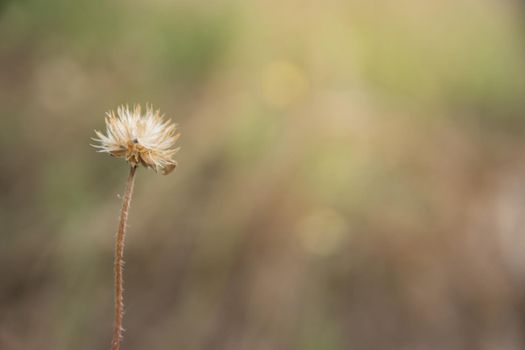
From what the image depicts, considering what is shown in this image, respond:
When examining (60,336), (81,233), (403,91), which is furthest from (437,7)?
(60,336)

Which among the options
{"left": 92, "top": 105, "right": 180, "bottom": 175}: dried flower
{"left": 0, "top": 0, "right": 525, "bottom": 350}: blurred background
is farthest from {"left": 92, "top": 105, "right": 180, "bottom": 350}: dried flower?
{"left": 0, "top": 0, "right": 525, "bottom": 350}: blurred background

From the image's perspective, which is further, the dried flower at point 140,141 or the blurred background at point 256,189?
the blurred background at point 256,189

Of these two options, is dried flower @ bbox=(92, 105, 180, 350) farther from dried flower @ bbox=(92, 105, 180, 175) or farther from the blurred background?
the blurred background

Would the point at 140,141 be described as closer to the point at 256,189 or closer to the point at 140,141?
the point at 140,141

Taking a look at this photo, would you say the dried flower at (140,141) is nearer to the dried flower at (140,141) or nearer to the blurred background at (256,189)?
the dried flower at (140,141)

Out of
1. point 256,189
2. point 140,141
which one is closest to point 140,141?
point 140,141

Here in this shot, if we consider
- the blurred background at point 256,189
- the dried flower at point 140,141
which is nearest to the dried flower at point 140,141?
the dried flower at point 140,141
